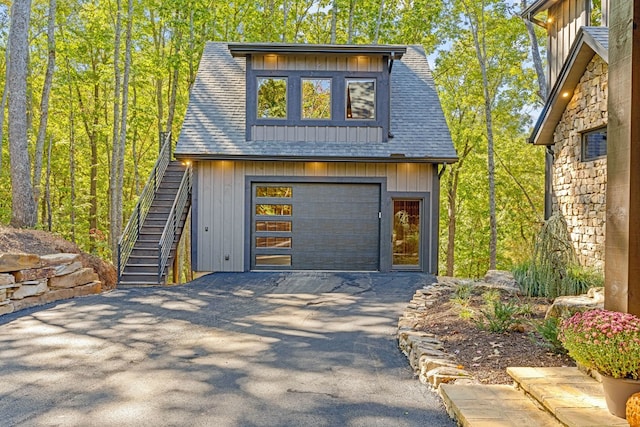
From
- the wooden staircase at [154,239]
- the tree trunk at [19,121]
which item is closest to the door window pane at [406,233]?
the wooden staircase at [154,239]

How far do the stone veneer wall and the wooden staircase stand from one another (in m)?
7.89

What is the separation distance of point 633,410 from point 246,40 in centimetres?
1622

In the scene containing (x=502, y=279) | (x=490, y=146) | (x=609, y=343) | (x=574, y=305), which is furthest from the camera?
(x=490, y=146)

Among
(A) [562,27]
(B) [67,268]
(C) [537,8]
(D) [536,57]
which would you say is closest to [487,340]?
(B) [67,268]

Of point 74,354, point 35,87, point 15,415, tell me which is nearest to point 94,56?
point 35,87

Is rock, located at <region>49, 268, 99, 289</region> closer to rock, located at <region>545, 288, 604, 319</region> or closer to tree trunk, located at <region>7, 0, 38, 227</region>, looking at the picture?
tree trunk, located at <region>7, 0, 38, 227</region>

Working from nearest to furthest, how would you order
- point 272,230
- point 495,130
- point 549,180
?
point 549,180
point 272,230
point 495,130

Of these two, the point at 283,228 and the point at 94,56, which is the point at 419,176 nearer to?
the point at 283,228

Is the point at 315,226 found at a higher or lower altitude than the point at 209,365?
higher

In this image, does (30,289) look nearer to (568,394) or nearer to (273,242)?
(273,242)

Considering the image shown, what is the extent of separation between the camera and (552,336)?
3.97 m

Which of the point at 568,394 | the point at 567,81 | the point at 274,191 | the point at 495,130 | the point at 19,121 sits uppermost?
the point at 495,130

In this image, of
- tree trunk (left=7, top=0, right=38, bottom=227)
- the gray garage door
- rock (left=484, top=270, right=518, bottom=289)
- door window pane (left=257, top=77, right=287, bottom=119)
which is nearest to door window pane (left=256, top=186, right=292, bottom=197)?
the gray garage door

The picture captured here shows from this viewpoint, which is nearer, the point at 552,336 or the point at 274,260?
the point at 552,336
